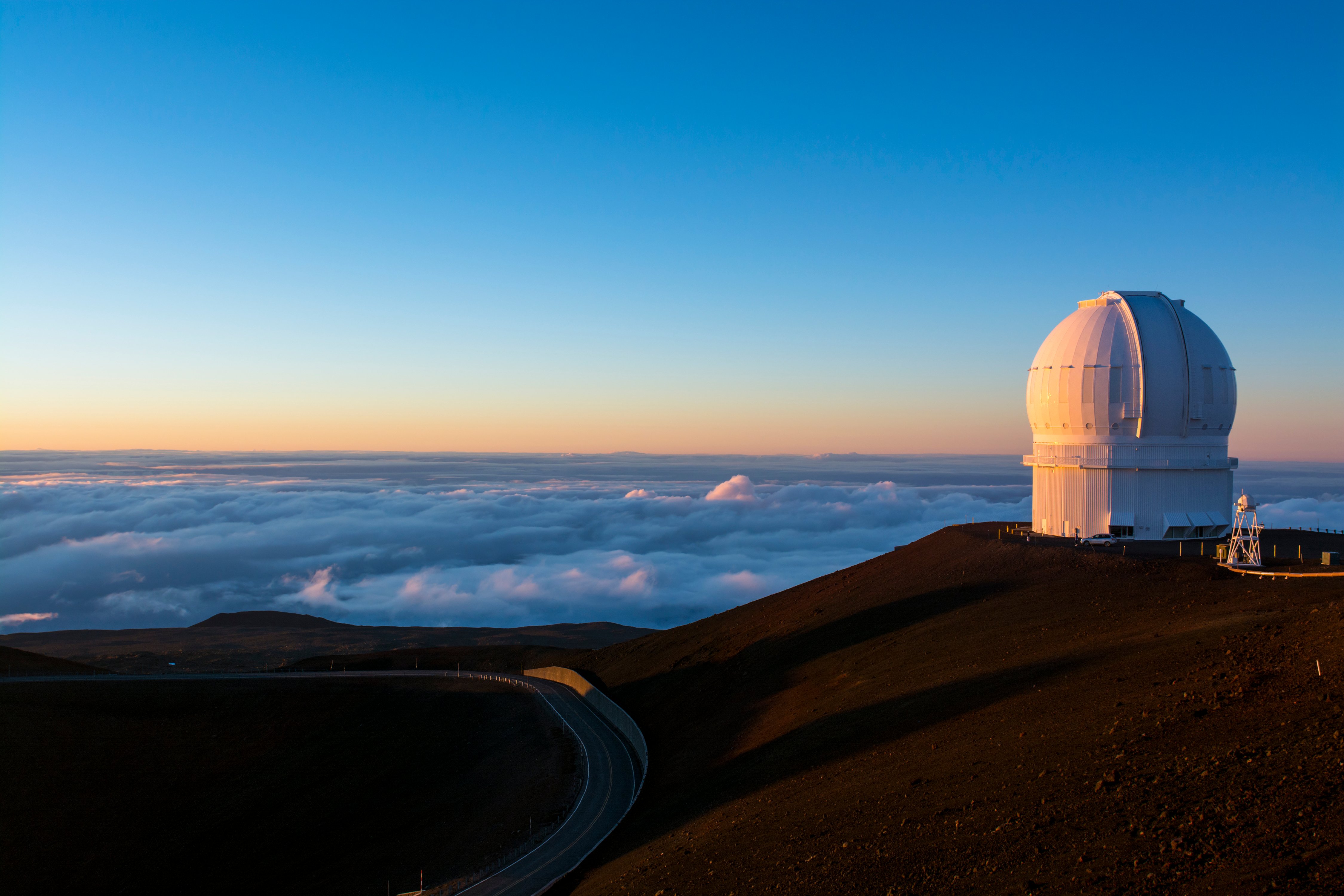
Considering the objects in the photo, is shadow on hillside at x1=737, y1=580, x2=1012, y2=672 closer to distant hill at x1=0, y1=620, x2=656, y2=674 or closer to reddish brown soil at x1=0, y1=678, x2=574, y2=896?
reddish brown soil at x1=0, y1=678, x2=574, y2=896

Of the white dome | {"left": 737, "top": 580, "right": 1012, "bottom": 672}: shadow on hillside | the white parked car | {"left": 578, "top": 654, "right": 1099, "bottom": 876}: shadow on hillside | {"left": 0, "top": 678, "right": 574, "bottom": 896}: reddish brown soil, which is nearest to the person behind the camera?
{"left": 578, "top": 654, "right": 1099, "bottom": 876}: shadow on hillside

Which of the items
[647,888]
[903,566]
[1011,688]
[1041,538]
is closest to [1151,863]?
[647,888]

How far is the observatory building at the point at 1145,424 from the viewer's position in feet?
107

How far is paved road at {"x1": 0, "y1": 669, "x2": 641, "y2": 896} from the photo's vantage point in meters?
18.3

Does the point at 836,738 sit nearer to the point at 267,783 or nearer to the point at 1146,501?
the point at 1146,501

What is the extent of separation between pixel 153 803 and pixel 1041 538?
118 feet

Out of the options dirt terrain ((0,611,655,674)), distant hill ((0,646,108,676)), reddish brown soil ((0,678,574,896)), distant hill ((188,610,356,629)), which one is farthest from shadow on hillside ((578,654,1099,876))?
distant hill ((188,610,356,629))

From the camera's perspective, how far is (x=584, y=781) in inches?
1011

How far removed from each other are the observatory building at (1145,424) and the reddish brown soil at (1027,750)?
453 centimetres

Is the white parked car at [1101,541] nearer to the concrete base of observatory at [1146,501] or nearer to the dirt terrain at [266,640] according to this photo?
the concrete base of observatory at [1146,501]

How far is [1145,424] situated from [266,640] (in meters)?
86.8

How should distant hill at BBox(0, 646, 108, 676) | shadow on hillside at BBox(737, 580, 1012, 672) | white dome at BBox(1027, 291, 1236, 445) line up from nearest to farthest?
shadow on hillside at BBox(737, 580, 1012, 672) → white dome at BBox(1027, 291, 1236, 445) → distant hill at BBox(0, 646, 108, 676)

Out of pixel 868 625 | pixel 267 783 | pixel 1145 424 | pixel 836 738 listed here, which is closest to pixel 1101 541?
pixel 1145 424

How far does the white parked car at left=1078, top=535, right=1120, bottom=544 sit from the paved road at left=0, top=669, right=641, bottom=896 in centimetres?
1897
